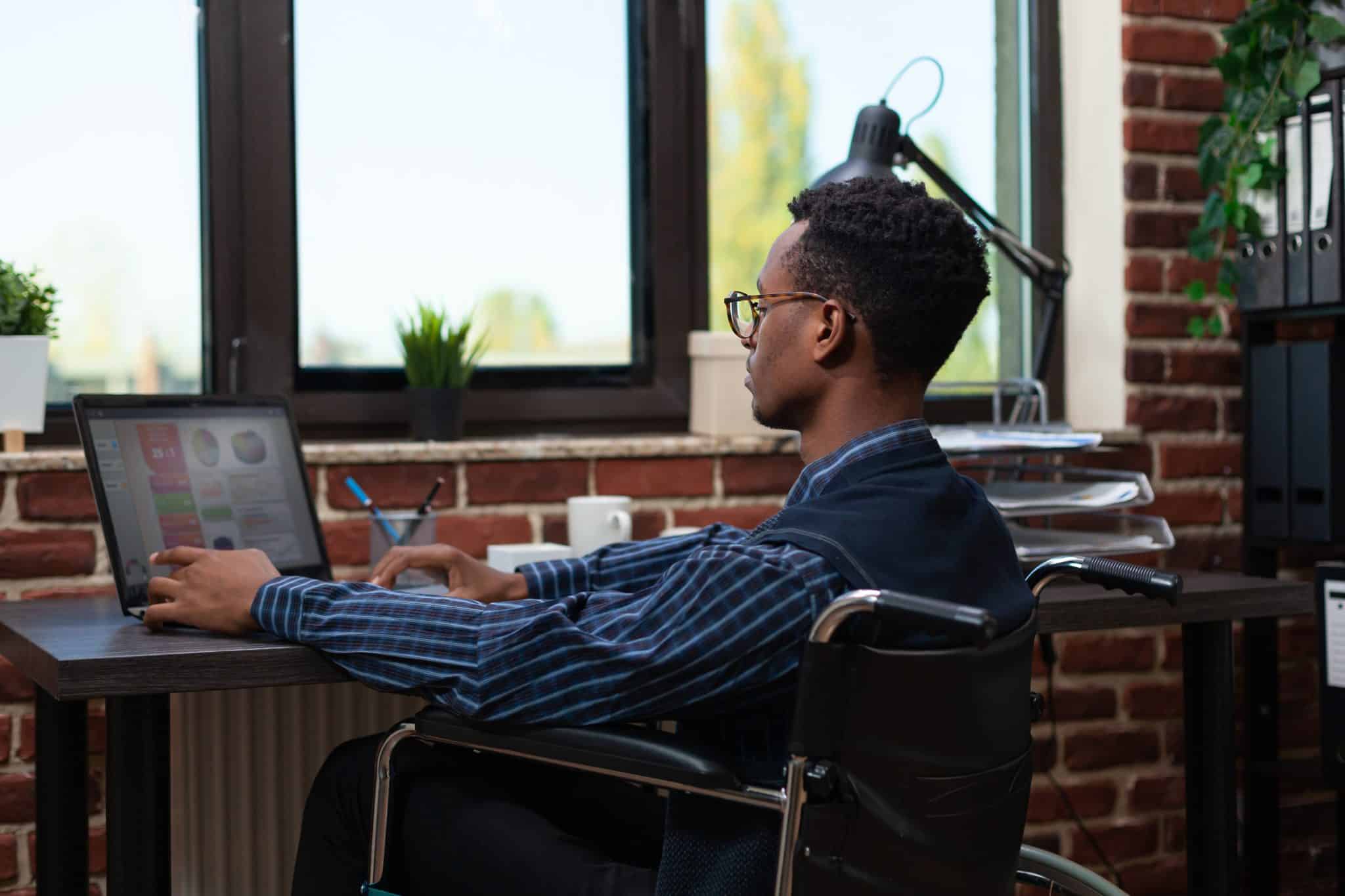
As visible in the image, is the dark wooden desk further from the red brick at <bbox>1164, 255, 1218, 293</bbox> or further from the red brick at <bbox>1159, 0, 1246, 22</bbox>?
the red brick at <bbox>1159, 0, 1246, 22</bbox>

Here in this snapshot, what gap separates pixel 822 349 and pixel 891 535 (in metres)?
0.20

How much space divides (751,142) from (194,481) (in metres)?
1.16

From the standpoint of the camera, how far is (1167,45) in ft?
7.95

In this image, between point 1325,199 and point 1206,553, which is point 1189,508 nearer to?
point 1206,553

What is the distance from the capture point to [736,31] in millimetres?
2406

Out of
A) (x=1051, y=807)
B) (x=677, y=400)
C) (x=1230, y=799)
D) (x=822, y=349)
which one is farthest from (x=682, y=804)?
(x=1051, y=807)

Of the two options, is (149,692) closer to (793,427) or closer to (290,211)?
(793,427)

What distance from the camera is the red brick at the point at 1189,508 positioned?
2.44 metres

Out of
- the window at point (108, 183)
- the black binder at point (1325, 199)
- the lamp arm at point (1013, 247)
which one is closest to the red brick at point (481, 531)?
the window at point (108, 183)

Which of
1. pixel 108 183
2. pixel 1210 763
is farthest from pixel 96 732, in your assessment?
pixel 1210 763

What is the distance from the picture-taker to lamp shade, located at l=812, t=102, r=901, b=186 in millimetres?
1993

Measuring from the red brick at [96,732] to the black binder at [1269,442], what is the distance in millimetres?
1806

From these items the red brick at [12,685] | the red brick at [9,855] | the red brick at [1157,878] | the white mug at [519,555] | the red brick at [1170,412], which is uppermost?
the red brick at [1170,412]

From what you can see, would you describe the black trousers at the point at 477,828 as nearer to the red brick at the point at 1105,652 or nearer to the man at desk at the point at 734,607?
the man at desk at the point at 734,607
